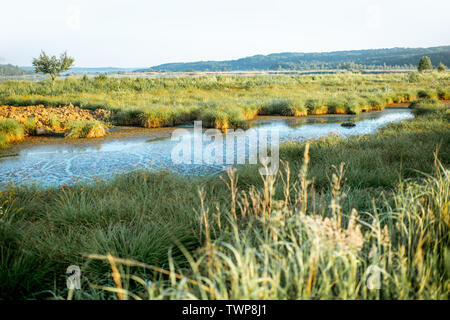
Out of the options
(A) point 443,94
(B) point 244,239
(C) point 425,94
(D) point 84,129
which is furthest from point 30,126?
(A) point 443,94

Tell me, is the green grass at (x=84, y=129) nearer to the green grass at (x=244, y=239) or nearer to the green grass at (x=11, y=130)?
the green grass at (x=11, y=130)

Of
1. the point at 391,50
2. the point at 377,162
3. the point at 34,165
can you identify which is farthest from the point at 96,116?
the point at 391,50

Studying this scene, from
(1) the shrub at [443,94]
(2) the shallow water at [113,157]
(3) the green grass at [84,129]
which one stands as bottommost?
(2) the shallow water at [113,157]

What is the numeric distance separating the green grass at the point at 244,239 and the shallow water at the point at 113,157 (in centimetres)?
178

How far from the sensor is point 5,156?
9.38 metres

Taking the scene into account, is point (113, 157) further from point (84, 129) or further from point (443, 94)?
point (443, 94)

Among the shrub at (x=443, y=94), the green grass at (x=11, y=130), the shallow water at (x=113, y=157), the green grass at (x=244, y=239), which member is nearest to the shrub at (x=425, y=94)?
the shrub at (x=443, y=94)

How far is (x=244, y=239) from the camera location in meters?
2.40

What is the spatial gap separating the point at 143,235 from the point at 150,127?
11170mm

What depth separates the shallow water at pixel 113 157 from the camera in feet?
25.0

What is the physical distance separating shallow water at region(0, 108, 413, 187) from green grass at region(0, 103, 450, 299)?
5.83ft

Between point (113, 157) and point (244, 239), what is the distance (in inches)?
299

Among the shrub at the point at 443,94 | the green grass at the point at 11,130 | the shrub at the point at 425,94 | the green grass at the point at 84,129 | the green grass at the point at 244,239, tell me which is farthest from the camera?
the shrub at the point at 443,94

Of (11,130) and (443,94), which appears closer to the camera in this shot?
(11,130)
